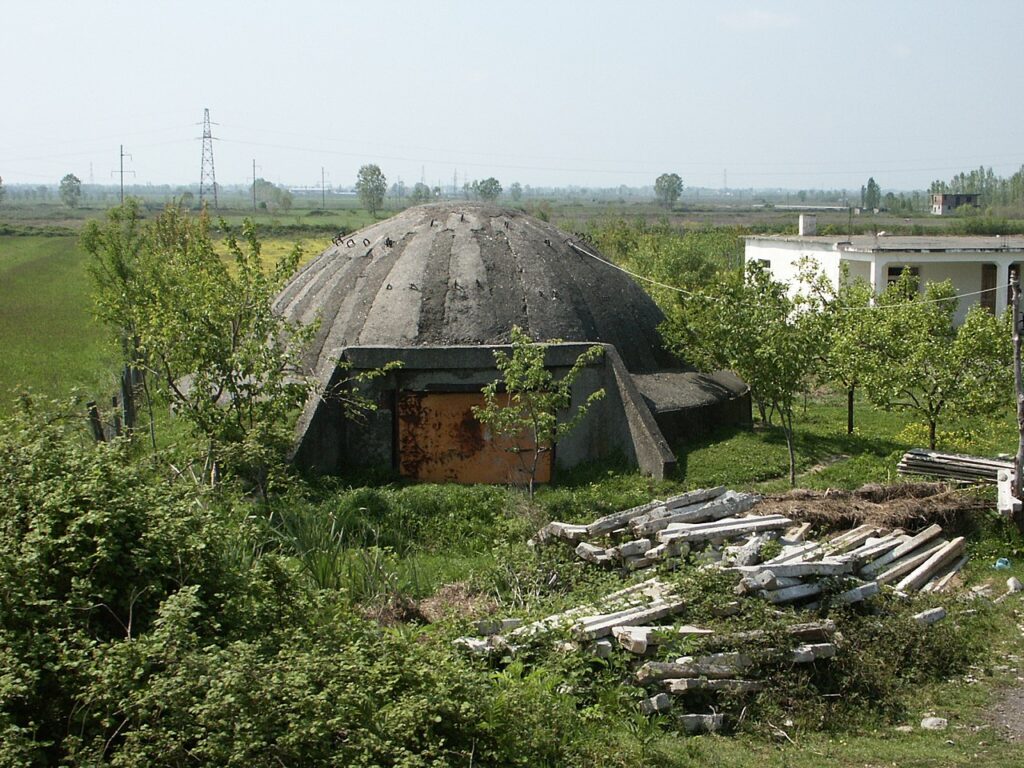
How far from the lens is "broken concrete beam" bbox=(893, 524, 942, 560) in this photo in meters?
14.4

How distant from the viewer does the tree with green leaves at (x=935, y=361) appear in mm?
19062

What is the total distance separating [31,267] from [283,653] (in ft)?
207

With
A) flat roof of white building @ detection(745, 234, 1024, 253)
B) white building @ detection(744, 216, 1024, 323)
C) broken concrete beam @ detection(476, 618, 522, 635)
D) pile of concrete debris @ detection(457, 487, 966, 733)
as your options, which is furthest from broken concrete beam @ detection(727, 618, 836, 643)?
flat roof of white building @ detection(745, 234, 1024, 253)

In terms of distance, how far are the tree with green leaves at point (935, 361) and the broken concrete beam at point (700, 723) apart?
1073 centimetres

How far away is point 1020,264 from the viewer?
42656 mm

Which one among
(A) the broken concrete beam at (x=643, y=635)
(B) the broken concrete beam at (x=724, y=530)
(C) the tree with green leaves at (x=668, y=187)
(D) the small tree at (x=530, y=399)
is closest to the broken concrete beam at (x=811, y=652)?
(A) the broken concrete beam at (x=643, y=635)

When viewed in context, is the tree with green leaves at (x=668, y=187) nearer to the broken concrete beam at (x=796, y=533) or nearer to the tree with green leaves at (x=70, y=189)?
the tree with green leaves at (x=70, y=189)

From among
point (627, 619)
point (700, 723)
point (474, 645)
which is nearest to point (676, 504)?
point (627, 619)

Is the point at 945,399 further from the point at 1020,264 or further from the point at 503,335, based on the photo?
the point at 1020,264

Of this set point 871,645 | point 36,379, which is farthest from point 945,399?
point 36,379

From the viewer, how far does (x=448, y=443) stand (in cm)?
1864

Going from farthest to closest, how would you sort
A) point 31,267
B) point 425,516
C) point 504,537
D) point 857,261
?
point 31,267, point 857,261, point 425,516, point 504,537

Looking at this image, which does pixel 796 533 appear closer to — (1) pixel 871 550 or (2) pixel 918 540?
(1) pixel 871 550

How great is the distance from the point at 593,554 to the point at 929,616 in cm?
376
